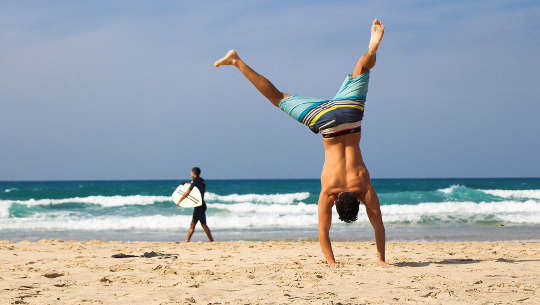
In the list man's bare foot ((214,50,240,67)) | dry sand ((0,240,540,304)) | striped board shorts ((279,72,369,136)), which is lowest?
dry sand ((0,240,540,304))

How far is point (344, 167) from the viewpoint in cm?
595

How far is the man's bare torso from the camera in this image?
5918mm

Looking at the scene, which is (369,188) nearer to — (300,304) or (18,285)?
(300,304)

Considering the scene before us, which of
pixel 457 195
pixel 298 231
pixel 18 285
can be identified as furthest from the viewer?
pixel 457 195

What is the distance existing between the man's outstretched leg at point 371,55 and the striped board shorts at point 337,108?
2.7 inches

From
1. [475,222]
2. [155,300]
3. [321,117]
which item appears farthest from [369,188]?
[475,222]

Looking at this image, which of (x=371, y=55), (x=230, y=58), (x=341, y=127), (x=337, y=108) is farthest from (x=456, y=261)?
(x=230, y=58)

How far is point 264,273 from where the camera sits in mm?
5895

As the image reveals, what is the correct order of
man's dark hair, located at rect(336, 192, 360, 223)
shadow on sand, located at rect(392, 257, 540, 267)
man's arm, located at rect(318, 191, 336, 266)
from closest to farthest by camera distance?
man's dark hair, located at rect(336, 192, 360, 223) < man's arm, located at rect(318, 191, 336, 266) < shadow on sand, located at rect(392, 257, 540, 267)

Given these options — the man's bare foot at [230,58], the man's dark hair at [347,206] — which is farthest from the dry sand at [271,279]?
the man's bare foot at [230,58]

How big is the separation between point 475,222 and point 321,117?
39.6 ft

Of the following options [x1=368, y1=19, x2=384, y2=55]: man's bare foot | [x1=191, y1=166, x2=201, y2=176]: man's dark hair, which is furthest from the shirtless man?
[x1=191, y1=166, x2=201, y2=176]: man's dark hair

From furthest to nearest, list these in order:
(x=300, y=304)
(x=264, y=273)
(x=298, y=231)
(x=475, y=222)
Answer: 1. (x=475, y=222)
2. (x=298, y=231)
3. (x=264, y=273)
4. (x=300, y=304)

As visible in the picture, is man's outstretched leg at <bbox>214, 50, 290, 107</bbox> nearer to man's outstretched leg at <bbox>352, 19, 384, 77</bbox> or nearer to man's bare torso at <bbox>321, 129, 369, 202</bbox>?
man's bare torso at <bbox>321, 129, 369, 202</bbox>
